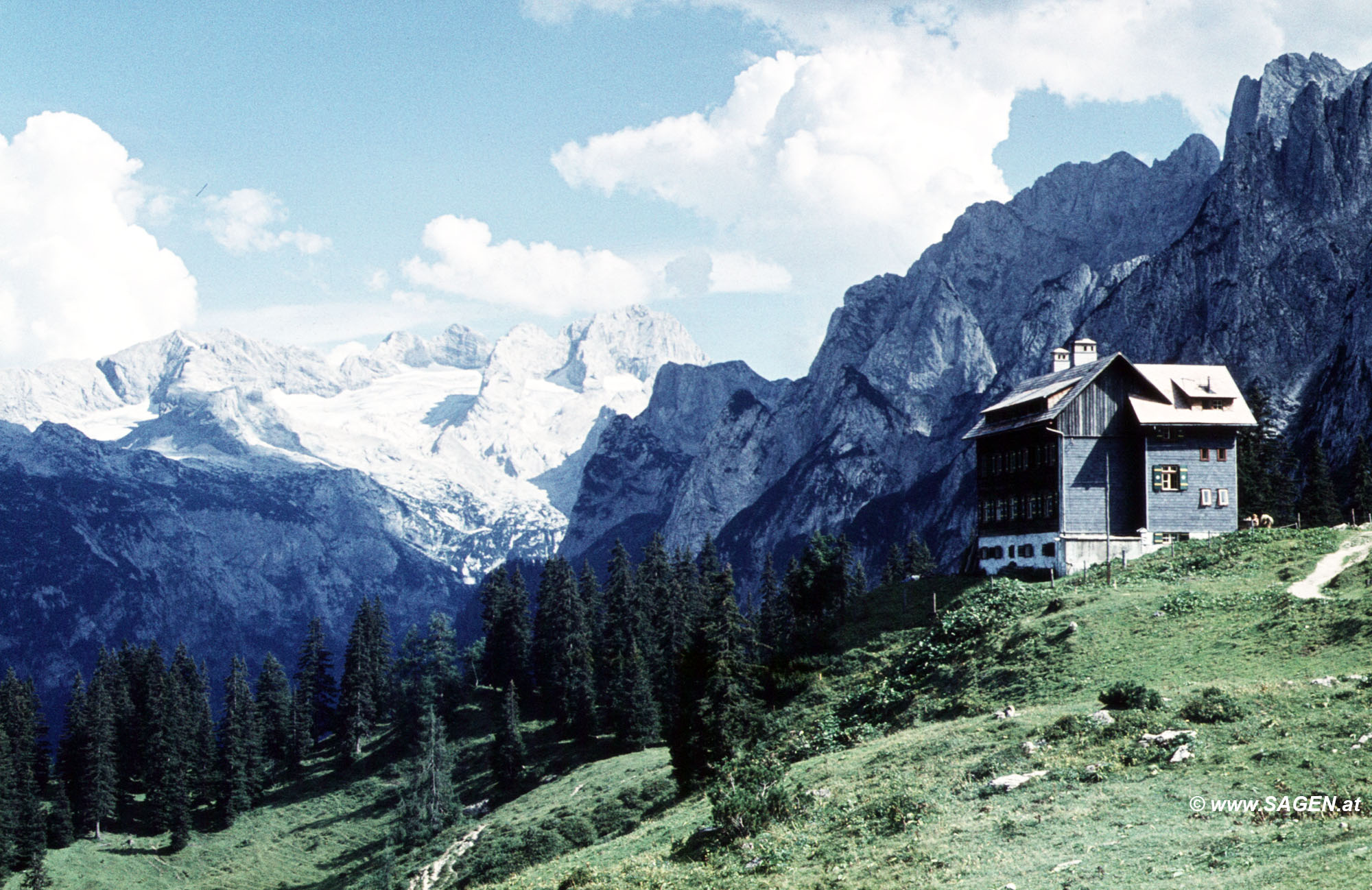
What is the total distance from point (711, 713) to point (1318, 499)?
82439 mm

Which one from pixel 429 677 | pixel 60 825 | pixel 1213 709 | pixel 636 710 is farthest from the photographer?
pixel 429 677

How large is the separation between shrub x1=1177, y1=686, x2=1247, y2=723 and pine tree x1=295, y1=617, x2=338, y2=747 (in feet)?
417

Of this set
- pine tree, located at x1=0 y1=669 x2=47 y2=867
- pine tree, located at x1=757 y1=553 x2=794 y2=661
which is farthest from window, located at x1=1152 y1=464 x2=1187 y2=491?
pine tree, located at x1=0 y1=669 x2=47 y2=867

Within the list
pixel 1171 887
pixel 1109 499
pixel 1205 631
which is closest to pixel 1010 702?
pixel 1205 631

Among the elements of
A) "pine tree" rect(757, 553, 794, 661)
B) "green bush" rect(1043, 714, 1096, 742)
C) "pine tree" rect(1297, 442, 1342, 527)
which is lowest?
"pine tree" rect(757, 553, 794, 661)

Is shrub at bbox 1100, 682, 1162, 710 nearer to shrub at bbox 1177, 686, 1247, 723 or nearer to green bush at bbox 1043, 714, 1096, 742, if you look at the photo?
shrub at bbox 1177, 686, 1247, 723

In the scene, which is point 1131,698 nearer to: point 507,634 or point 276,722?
point 507,634

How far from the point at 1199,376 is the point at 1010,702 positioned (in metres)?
36.8

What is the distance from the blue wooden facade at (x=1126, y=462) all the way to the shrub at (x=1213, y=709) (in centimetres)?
3450

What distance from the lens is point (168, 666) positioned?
503 ft

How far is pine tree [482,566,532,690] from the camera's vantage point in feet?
464

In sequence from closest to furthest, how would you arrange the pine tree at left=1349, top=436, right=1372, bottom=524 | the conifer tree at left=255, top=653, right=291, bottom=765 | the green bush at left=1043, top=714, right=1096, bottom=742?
the green bush at left=1043, top=714, right=1096, bottom=742
the pine tree at left=1349, top=436, right=1372, bottom=524
the conifer tree at left=255, top=653, right=291, bottom=765

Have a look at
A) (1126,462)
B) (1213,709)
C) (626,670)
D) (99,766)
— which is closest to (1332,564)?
(1126,462)

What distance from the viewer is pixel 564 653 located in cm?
13225
